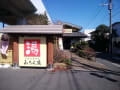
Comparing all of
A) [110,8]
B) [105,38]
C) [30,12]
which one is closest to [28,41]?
[30,12]

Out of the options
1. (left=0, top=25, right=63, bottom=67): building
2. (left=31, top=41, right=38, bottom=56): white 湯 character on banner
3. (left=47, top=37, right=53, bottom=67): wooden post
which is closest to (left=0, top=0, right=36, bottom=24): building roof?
(left=0, top=25, right=63, bottom=67): building

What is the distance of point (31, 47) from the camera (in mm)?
8016

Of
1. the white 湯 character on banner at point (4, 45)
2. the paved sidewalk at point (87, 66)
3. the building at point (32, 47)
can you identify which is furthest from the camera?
the paved sidewalk at point (87, 66)

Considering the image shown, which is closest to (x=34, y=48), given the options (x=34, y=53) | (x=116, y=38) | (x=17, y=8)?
(x=34, y=53)

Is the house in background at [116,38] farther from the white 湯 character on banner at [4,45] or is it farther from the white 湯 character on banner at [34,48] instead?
the white 湯 character on banner at [4,45]

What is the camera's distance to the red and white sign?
798cm

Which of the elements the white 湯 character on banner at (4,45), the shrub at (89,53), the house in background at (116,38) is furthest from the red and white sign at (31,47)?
the house in background at (116,38)

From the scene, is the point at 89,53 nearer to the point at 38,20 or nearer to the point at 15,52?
the point at 38,20

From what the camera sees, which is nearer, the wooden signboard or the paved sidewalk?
the wooden signboard

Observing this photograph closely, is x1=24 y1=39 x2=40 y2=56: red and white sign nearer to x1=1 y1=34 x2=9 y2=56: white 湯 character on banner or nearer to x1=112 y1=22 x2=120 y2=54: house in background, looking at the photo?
x1=1 y1=34 x2=9 y2=56: white 湯 character on banner

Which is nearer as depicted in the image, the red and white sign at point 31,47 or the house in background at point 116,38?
the red and white sign at point 31,47

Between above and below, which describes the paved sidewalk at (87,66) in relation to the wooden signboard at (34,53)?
below

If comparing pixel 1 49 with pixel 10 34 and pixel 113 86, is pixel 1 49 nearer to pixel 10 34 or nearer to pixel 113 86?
pixel 10 34

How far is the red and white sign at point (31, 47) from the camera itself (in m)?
7.98
